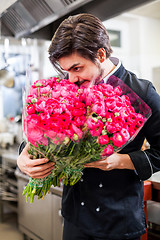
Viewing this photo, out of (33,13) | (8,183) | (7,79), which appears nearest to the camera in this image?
(33,13)

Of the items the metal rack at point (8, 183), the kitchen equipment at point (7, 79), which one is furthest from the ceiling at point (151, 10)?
the metal rack at point (8, 183)

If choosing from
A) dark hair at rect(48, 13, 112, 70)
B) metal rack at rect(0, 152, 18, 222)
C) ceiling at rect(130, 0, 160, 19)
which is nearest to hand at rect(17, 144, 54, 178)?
dark hair at rect(48, 13, 112, 70)

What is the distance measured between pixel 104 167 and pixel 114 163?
41mm

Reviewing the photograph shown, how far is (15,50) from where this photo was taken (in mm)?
3182

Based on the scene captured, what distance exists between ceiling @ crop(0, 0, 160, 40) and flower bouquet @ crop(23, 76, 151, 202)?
114cm

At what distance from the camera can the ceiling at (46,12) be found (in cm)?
204

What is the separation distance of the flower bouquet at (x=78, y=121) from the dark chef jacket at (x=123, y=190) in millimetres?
119

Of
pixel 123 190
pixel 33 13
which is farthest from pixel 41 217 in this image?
pixel 33 13

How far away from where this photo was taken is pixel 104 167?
1.01m

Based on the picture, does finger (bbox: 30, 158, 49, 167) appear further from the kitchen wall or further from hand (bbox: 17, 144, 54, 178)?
the kitchen wall

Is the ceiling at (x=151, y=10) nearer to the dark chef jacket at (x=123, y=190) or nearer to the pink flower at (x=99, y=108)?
the dark chef jacket at (x=123, y=190)

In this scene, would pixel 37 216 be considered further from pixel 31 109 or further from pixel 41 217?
pixel 31 109

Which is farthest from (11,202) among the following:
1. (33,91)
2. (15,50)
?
(33,91)

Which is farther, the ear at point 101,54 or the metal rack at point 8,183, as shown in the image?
the metal rack at point 8,183
